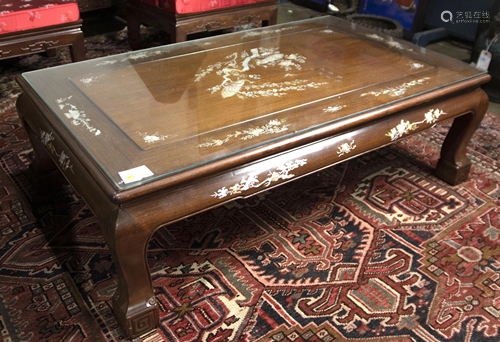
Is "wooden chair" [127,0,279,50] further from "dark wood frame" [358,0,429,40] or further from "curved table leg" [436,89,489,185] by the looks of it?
"curved table leg" [436,89,489,185]

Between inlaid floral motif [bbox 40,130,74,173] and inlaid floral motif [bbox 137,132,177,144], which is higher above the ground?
inlaid floral motif [bbox 137,132,177,144]

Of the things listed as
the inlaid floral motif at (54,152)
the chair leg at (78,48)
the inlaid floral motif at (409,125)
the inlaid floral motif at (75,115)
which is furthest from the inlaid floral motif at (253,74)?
the chair leg at (78,48)

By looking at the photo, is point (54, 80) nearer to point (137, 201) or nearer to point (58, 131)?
point (58, 131)

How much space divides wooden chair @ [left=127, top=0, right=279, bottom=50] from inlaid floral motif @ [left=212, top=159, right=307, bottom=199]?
192cm

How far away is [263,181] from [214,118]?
0.27 meters

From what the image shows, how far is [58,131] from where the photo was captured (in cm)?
139

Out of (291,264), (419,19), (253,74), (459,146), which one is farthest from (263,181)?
(419,19)

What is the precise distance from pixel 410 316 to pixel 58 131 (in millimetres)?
1250

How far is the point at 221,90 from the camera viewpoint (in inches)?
65.6

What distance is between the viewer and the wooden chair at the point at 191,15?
300 cm

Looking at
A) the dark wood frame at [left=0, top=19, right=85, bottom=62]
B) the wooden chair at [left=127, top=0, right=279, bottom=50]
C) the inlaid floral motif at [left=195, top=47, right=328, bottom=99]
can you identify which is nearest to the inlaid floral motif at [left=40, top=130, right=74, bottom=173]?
the inlaid floral motif at [left=195, top=47, right=328, bottom=99]

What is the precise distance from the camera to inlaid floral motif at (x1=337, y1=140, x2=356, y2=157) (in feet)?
5.01

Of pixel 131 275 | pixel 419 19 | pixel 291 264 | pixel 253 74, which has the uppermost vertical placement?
pixel 253 74

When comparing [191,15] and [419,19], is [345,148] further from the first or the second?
[419,19]
